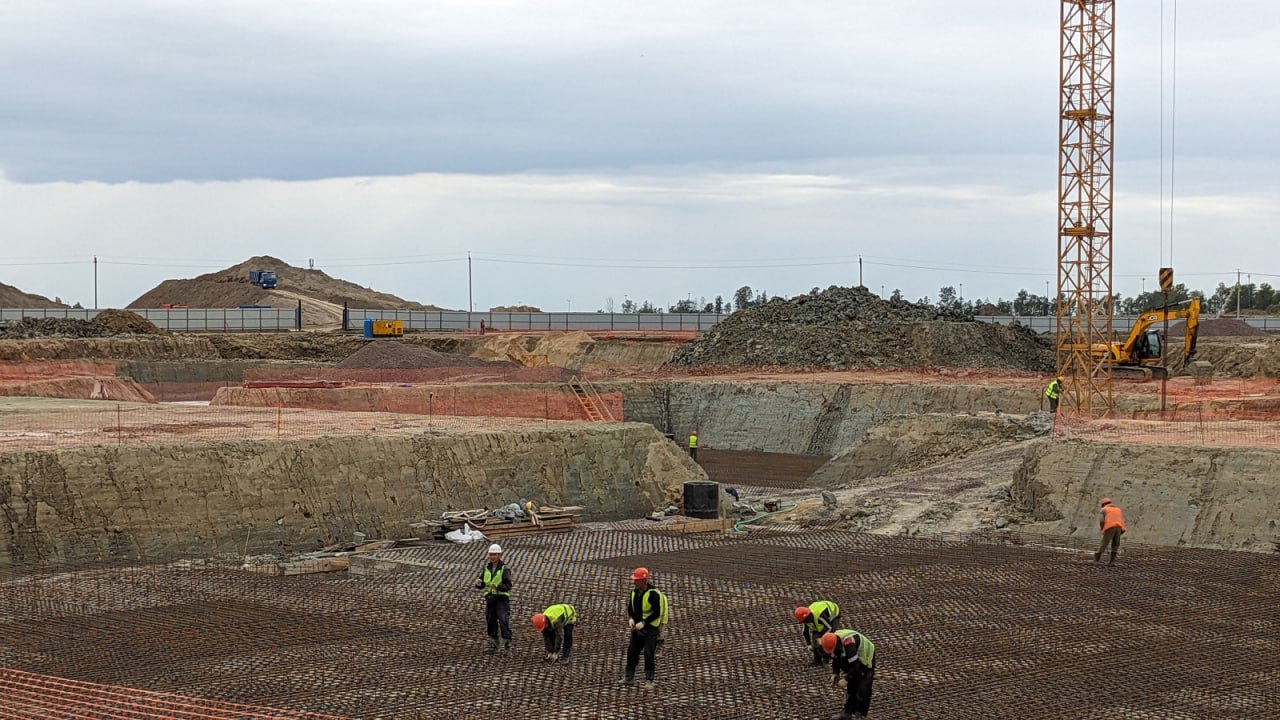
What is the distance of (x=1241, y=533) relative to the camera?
22.1 meters

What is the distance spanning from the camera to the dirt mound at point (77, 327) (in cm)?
6088

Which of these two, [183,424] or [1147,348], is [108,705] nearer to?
[183,424]

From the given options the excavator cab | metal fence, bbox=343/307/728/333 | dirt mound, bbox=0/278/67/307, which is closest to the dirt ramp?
the excavator cab

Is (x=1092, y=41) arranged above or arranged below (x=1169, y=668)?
above

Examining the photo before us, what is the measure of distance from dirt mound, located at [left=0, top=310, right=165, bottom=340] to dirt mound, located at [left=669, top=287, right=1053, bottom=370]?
88.8 ft

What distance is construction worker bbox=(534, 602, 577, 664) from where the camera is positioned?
12.9 meters

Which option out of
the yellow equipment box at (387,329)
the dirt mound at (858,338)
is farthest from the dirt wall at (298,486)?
→ the yellow equipment box at (387,329)

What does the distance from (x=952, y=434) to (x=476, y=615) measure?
68.3ft

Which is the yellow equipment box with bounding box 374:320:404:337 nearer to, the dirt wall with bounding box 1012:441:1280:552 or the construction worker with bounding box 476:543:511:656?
the dirt wall with bounding box 1012:441:1280:552

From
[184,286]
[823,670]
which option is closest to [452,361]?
[823,670]

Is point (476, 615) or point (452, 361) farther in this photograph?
point (452, 361)

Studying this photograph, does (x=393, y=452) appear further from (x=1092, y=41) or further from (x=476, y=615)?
(x=1092, y=41)

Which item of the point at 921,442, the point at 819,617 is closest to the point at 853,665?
the point at 819,617

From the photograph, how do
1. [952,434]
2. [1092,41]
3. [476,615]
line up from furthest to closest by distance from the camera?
[1092,41] → [952,434] → [476,615]
